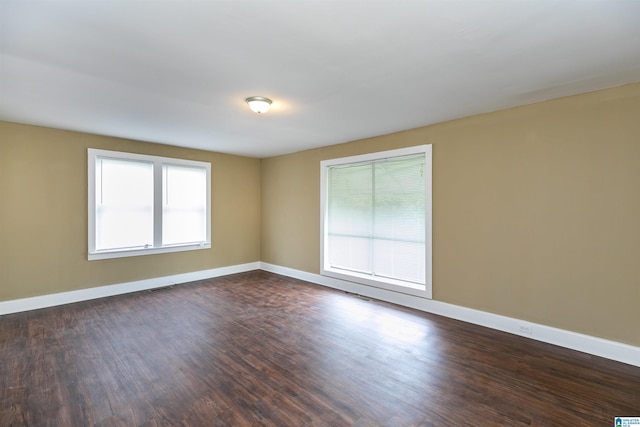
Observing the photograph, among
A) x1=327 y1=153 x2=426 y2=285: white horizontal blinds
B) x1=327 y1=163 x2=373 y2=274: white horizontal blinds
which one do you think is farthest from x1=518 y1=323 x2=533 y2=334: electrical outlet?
x1=327 y1=163 x2=373 y2=274: white horizontal blinds

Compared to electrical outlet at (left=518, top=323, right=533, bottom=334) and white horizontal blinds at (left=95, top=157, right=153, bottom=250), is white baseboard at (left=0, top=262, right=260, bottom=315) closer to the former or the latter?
white horizontal blinds at (left=95, top=157, right=153, bottom=250)

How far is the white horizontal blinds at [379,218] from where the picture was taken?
14.2 ft

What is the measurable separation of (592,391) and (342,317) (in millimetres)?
2455

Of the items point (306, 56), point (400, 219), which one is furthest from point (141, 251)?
point (306, 56)

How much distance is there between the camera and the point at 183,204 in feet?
18.6

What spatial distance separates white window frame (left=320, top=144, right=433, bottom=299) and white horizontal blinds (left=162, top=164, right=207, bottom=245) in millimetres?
2460

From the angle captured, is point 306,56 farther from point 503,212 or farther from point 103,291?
point 103,291

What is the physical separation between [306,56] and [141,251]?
4583mm

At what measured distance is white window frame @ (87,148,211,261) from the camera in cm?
460

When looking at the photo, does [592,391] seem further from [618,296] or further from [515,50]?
[515,50]

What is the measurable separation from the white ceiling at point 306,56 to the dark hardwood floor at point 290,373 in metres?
2.63

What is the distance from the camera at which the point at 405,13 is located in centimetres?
177

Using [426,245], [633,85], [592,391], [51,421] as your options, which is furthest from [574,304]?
[51,421]

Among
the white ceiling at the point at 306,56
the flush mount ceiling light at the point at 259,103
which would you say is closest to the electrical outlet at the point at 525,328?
the white ceiling at the point at 306,56
